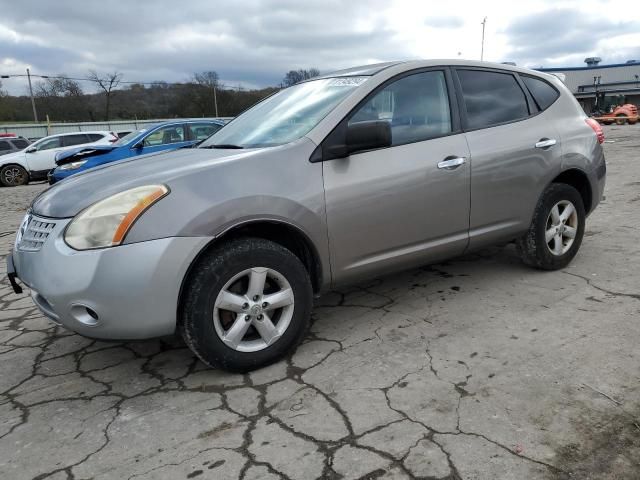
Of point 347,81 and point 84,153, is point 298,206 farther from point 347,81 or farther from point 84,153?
point 84,153

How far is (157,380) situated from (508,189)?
8.78 ft

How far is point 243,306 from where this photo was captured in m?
2.62

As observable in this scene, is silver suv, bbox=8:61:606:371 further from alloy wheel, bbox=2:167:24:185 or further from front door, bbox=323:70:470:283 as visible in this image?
alloy wheel, bbox=2:167:24:185

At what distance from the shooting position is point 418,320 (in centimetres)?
336

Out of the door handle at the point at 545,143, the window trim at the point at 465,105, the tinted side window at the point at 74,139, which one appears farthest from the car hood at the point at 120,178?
the tinted side window at the point at 74,139

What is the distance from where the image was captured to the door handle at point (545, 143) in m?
3.73

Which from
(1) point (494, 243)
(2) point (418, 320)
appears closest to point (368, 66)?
(1) point (494, 243)

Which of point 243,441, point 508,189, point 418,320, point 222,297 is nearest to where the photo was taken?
point 243,441

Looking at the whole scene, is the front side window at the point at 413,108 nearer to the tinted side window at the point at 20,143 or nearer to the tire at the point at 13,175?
the tire at the point at 13,175

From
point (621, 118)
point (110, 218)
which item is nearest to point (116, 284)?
point (110, 218)

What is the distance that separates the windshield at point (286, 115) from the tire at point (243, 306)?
76cm

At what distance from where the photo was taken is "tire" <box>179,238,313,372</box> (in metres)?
2.51

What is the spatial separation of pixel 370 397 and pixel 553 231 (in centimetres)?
238

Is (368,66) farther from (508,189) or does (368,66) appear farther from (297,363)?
(297,363)
